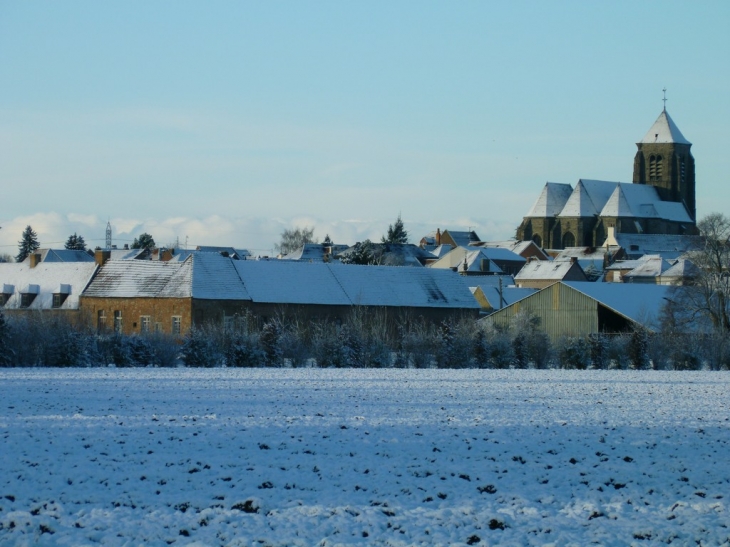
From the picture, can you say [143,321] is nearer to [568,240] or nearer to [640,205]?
[568,240]

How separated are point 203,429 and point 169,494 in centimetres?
477

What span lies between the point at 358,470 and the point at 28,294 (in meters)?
55.3

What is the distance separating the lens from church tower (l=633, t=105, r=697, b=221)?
13362 centimetres

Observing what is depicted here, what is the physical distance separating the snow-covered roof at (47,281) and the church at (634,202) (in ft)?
269

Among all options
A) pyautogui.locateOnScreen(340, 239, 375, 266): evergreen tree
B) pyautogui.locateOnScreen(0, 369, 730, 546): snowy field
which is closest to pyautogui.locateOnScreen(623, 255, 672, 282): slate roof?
pyautogui.locateOnScreen(340, 239, 375, 266): evergreen tree

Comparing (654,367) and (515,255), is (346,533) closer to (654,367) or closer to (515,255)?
(654,367)

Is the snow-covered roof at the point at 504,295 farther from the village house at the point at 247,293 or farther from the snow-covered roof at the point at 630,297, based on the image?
the snow-covered roof at the point at 630,297

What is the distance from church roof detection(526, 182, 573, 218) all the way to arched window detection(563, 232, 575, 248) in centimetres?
408

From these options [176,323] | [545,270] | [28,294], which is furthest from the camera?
[545,270]

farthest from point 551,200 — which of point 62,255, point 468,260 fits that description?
point 62,255

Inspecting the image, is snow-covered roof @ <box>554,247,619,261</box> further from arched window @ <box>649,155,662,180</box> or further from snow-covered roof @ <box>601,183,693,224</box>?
arched window @ <box>649,155,662,180</box>

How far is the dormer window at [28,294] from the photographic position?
207ft

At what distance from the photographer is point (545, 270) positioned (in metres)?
97.9

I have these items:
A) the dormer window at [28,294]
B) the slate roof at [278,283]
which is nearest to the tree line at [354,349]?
the slate roof at [278,283]
